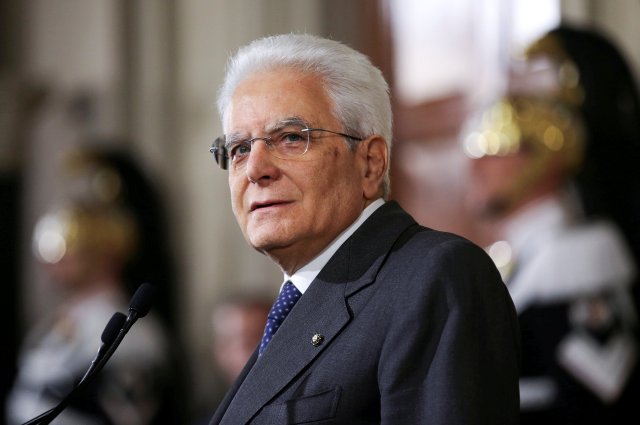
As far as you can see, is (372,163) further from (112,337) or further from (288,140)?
(112,337)

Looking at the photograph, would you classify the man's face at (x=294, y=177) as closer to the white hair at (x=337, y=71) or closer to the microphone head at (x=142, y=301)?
the white hair at (x=337, y=71)

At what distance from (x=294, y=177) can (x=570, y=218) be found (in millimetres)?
2086

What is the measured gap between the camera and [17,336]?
6727mm

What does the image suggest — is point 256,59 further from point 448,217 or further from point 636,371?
point 448,217

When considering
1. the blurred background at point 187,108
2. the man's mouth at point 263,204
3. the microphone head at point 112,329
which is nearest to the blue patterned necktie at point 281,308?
the man's mouth at point 263,204

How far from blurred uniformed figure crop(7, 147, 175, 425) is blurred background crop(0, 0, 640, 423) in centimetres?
40

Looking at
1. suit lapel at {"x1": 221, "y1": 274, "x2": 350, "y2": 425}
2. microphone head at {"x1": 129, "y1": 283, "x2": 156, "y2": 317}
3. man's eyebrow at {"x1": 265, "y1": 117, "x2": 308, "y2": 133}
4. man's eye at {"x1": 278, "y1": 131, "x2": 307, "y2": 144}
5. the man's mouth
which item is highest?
man's eyebrow at {"x1": 265, "y1": 117, "x2": 308, "y2": 133}

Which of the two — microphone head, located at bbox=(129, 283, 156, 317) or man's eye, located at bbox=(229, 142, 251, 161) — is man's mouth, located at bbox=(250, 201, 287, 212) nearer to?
man's eye, located at bbox=(229, 142, 251, 161)

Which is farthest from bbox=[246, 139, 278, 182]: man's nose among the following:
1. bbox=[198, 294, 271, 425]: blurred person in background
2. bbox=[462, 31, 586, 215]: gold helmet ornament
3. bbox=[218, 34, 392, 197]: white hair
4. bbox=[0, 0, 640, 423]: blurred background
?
bbox=[0, 0, 640, 423]: blurred background

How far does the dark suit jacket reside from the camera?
5.08ft

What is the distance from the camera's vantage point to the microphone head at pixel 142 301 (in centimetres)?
192

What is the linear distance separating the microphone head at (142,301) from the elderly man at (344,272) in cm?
21

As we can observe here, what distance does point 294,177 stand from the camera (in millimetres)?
1902

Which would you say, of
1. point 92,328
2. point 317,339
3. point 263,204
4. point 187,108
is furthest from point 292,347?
point 187,108
